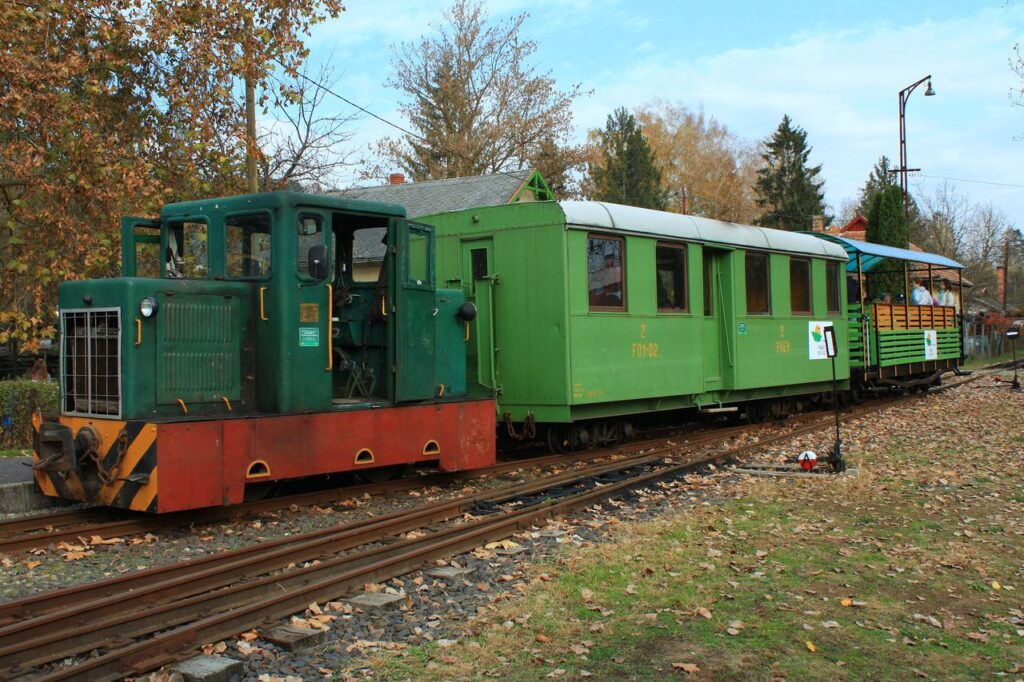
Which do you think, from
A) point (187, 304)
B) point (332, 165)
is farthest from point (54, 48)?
point (332, 165)

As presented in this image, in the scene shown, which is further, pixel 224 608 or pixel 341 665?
pixel 224 608

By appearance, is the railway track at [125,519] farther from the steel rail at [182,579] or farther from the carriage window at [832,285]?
the carriage window at [832,285]

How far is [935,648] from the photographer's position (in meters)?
4.71

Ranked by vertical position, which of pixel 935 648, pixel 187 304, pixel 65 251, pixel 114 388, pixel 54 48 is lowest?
pixel 935 648

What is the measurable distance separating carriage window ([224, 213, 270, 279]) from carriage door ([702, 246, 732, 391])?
6.78m

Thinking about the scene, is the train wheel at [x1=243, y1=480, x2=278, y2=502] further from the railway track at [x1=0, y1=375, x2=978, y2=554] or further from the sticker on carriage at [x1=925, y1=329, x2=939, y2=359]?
the sticker on carriage at [x1=925, y1=329, x2=939, y2=359]

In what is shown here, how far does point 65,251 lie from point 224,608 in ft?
26.2

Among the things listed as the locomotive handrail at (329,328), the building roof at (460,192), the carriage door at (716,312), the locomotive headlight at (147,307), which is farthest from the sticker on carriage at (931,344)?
the locomotive headlight at (147,307)

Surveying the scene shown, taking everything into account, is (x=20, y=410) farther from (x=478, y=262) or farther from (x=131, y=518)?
(x=478, y=262)

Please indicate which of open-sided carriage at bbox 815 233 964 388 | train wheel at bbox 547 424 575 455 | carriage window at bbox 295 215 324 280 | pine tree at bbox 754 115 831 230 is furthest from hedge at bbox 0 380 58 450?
pine tree at bbox 754 115 831 230

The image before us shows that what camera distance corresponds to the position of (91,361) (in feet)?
23.6

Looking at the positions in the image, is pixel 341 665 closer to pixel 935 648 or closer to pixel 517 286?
pixel 935 648

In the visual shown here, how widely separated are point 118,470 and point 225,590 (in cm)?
214

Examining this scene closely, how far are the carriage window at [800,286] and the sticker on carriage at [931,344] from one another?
621cm
